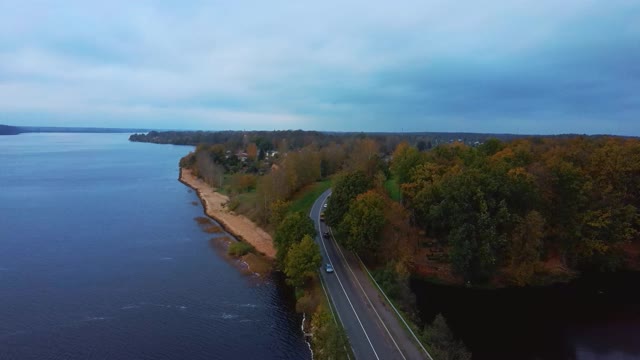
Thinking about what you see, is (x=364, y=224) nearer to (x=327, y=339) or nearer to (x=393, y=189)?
(x=327, y=339)

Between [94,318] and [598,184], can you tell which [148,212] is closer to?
[94,318]

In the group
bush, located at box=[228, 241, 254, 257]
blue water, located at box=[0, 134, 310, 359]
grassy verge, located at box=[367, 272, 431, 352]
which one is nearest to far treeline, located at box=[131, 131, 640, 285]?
grassy verge, located at box=[367, 272, 431, 352]

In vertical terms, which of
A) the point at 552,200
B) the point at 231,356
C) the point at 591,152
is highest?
the point at 591,152

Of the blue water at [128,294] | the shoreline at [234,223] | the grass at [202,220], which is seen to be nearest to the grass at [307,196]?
the shoreline at [234,223]

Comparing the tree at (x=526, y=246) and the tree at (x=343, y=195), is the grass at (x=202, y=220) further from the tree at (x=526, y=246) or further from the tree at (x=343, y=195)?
the tree at (x=526, y=246)

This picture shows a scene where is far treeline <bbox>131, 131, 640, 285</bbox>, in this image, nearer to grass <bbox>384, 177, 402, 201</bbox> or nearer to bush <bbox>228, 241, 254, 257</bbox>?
bush <bbox>228, 241, 254, 257</bbox>

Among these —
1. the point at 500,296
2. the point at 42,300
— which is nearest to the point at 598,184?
the point at 500,296

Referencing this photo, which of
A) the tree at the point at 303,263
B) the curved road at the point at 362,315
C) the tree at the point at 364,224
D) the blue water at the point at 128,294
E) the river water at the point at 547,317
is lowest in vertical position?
the river water at the point at 547,317
